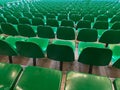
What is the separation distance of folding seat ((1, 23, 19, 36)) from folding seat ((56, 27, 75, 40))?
106cm

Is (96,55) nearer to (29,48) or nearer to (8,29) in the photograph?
(29,48)

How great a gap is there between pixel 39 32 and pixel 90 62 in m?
1.74

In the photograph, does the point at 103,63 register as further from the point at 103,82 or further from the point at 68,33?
the point at 68,33

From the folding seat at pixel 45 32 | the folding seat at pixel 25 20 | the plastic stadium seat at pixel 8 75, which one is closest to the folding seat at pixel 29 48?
the plastic stadium seat at pixel 8 75

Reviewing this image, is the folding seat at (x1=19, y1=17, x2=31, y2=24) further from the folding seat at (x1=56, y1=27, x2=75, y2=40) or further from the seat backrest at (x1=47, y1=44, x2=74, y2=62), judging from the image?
the seat backrest at (x1=47, y1=44, x2=74, y2=62)

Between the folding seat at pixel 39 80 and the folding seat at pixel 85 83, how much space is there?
0.12m

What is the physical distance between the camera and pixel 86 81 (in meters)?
1.63

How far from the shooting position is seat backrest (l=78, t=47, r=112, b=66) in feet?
6.74

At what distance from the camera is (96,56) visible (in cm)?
215

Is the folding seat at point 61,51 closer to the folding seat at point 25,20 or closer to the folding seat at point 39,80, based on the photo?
the folding seat at point 39,80

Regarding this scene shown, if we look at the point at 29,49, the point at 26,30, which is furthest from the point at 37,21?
the point at 29,49

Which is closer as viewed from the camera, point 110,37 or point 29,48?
point 29,48

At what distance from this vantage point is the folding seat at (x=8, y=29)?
3.70m

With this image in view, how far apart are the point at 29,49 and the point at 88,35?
5.05 ft
